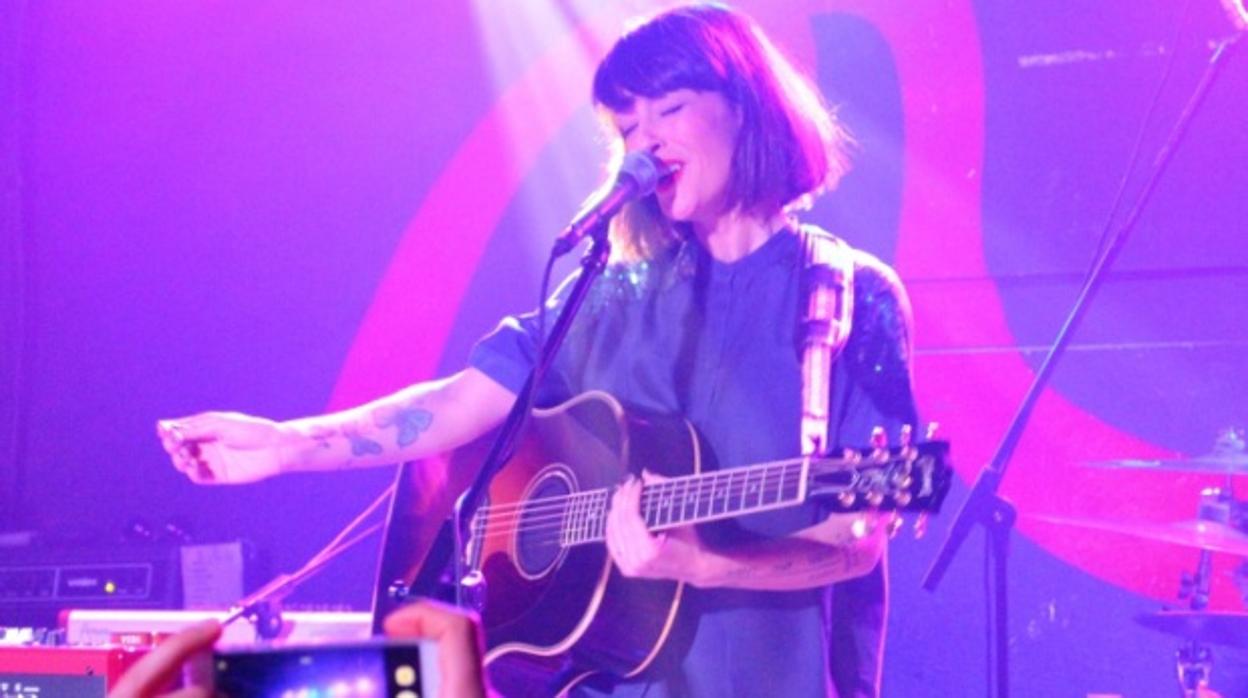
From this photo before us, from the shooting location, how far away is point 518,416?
2.52 meters

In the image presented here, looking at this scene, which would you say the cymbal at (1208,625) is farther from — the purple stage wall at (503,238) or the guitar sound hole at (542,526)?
the guitar sound hole at (542,526)

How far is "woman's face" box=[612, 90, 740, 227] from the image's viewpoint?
9.91ft

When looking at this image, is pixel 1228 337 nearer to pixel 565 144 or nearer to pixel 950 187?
pixel 950 187

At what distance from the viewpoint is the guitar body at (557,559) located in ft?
8.86

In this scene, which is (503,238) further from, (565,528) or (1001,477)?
(1001,477)

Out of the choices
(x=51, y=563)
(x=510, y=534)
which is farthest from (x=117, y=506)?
(x=510, y=534)

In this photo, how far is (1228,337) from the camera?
3672 millimetres

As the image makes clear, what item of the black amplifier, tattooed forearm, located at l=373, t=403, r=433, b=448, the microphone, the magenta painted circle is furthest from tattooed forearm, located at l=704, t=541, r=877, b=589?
the black amplifier

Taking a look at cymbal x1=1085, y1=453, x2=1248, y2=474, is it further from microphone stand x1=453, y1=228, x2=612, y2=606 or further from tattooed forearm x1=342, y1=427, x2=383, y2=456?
tattooed forearm x1=342, y1=427, x2=383, y2=456

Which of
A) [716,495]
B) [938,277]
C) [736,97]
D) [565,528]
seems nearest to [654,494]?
[716,495]

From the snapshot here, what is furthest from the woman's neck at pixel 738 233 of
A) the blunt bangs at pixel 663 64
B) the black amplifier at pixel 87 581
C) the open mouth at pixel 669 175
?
the black amplifier at pixel 87 581

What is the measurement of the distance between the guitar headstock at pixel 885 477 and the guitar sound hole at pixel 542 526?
0.64 metres

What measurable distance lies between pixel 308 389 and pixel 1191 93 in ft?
9.50

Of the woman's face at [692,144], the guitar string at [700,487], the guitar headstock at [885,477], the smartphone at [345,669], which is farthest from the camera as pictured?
the woman's face at [692,144]
